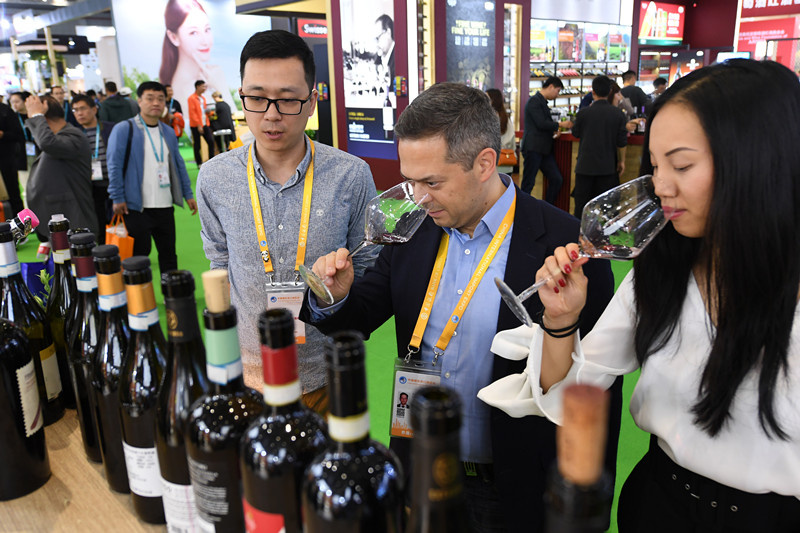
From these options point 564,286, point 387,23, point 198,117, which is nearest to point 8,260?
point 564,286

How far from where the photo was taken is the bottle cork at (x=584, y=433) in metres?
0.41

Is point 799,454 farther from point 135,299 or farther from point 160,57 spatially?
point 160,57

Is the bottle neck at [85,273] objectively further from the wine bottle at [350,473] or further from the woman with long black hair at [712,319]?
the woman with long black hair at [712,319]

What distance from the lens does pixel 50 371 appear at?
1303mm

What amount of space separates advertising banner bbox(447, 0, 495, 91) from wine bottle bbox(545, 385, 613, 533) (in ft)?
30.6

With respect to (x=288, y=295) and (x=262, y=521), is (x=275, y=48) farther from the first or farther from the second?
(x=262, y=521)

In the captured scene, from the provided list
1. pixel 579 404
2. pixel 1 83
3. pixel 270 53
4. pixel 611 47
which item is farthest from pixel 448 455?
pixel 1 83

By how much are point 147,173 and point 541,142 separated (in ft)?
15.3

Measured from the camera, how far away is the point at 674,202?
3.55ft

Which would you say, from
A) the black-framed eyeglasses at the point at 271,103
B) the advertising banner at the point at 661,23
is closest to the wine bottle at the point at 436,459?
the black-framed eyeglasses at the point at 271,103

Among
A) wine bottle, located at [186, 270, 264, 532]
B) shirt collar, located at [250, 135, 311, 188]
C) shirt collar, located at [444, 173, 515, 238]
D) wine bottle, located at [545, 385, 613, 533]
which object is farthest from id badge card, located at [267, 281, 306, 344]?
wine bottle, located at [545, 385, 613, 533]

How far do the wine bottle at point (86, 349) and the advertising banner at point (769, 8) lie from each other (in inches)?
810

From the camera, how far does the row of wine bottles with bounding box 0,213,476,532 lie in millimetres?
598

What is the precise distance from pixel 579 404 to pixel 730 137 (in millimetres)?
819
